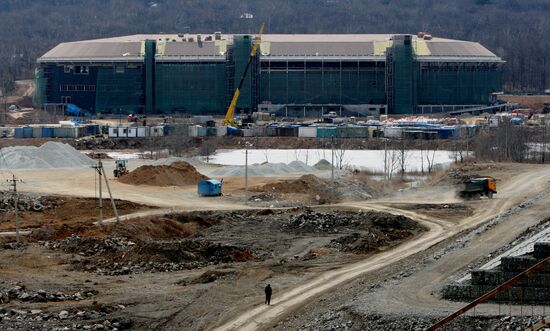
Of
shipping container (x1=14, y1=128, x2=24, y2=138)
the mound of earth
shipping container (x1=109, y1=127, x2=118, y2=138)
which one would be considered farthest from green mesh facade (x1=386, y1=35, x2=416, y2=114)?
the mound of earth

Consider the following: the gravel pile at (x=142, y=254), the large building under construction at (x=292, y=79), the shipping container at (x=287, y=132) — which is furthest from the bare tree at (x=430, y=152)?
the gravel pile at (x=142, y=254)

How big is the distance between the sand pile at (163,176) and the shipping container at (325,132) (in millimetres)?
46714

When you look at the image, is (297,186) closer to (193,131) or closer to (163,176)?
(163,176)

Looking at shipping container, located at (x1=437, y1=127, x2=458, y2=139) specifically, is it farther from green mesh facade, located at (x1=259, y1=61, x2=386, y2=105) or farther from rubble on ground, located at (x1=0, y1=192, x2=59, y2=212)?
rubble on ground, located at (x1=0, y1=192, x2=59, y2=212)

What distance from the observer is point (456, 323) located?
3344 centimetres

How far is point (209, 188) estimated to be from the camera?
2948 inches

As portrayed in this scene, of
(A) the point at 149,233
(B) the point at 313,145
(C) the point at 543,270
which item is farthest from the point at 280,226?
(B) the point at 313,145

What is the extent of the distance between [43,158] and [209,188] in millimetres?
22032

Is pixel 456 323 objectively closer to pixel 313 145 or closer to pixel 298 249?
pixel 298 249

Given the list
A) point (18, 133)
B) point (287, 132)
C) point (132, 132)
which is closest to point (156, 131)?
point (132, 132)

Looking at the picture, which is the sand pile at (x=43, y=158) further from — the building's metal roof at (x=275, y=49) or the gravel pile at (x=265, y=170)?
the building's metal roof at (x=275, y=49)

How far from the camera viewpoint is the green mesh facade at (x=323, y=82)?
15850 centimetres

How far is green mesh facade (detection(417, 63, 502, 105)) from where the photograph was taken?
159 m

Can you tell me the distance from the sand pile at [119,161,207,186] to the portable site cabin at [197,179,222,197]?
19.9ft
